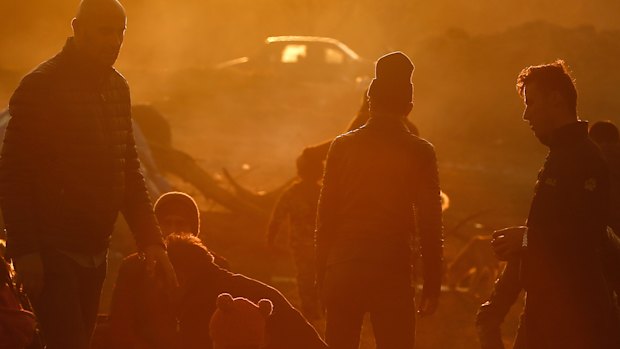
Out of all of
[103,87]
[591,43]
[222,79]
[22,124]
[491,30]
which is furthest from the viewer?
[491,30]

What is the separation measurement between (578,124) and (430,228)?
1.04m

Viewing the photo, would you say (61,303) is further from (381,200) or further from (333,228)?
(381,200)

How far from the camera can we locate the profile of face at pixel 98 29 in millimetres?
4289

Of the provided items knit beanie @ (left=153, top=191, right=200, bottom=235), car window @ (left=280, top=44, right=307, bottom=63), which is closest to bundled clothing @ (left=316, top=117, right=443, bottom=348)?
knit beanie @ (left=153, top=191, right=200, bottom=235)

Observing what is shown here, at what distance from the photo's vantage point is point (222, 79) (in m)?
34.4

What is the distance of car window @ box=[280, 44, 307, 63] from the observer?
34688 millimetres

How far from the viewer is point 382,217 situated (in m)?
Answer: 4.93

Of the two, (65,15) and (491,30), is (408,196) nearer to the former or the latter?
(65,15)

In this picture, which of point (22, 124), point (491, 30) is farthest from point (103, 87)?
point (491, 30)

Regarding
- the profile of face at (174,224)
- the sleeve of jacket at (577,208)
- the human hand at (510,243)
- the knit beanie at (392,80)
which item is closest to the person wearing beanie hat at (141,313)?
the profile of face at (174,224)

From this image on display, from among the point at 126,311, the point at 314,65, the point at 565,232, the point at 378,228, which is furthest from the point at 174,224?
the point at 314,65

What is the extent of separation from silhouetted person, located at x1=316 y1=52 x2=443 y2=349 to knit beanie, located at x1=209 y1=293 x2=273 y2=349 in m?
0.85

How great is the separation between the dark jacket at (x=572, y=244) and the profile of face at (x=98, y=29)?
172cm

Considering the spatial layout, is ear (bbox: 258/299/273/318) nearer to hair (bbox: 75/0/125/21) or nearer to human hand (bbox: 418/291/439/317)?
human hand (bbox: 418/291/439/317)
